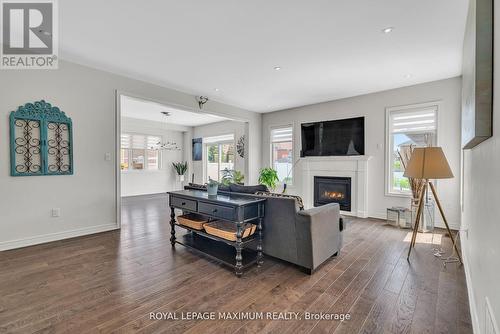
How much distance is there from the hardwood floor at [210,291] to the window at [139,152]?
5.32 metres

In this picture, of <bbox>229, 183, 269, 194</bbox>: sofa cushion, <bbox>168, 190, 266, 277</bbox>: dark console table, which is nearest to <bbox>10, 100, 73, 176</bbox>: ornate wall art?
<bbox>168, 190, 266, 277</bbox>: dark console table

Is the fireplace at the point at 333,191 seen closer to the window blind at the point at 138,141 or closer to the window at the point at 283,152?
the window at the point at 283,152

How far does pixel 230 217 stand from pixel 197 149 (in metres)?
7.58

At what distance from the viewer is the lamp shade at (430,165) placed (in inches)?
107

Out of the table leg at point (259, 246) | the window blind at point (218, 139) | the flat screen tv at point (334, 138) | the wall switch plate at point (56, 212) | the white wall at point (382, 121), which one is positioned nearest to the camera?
the table leg at point (259, 246)

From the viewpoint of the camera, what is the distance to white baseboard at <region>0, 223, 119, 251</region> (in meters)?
3.26

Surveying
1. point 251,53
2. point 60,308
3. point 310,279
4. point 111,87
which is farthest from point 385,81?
point 60,308

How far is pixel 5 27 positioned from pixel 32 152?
1.57 m

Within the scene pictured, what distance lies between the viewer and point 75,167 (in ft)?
12.4

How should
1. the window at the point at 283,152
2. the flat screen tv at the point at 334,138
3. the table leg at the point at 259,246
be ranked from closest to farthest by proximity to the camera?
the table leg at the point at 259,246, the flat screen tv at the point at 334,138, the window at the point at 283,152

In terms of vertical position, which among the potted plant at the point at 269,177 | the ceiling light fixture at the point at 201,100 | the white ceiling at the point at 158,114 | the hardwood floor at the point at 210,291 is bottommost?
the hardwood floor at the point at 210,291

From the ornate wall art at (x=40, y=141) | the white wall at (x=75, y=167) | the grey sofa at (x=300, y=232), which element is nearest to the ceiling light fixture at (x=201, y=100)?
the white wall at (x=75, y=167)

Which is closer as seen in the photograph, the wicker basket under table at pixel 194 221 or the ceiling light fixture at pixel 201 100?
the wicker basket under table at pixel 194 221

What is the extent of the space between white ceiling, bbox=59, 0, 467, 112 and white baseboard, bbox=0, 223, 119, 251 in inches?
104
